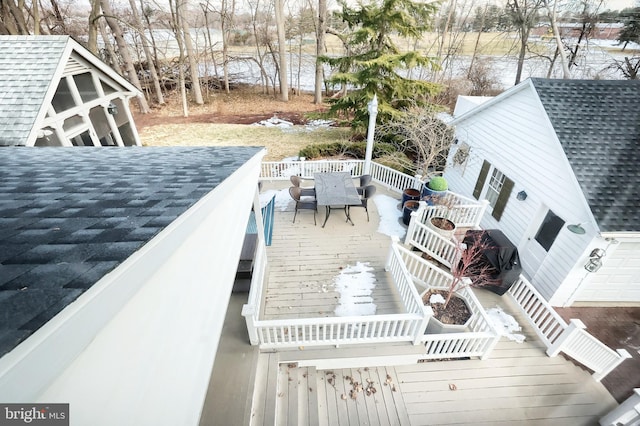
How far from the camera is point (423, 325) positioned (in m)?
4.13

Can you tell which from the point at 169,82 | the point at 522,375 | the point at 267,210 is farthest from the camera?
the point at 169,82

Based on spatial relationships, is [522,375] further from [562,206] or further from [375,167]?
[375,167]

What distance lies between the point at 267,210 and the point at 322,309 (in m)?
3.12

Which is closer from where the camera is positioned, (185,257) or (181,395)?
(181,395)

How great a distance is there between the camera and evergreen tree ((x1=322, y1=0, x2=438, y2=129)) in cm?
982

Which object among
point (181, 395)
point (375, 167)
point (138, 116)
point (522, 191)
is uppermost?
point (181, 395)

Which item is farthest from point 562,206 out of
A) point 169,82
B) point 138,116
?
point 169,82

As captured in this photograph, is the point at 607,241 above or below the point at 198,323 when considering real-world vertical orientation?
below

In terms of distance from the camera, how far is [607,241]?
4867mm

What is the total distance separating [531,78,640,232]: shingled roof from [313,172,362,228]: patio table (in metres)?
4.41

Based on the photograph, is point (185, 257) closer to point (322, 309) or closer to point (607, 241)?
point (322, 309)

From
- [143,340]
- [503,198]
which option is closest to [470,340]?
[503,198]

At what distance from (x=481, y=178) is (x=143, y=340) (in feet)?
30.2

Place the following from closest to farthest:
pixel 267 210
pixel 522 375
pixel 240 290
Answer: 1. pixel 522 375
2. pixel 240 290
3. pixel 267 210
